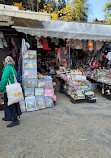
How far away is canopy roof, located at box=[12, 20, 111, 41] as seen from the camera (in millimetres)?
5034

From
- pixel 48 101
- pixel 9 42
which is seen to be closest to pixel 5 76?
pixel 48 101

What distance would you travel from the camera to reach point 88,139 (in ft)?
9.28

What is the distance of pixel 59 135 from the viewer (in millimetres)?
2971

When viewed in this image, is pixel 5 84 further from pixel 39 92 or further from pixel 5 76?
pixel 39 92

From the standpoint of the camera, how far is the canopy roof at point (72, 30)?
198 inches

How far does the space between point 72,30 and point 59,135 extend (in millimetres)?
4376

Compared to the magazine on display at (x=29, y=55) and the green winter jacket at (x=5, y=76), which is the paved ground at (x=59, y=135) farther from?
the magazine on display at (x=29, y=55)

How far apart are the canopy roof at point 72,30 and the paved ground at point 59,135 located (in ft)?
9.61

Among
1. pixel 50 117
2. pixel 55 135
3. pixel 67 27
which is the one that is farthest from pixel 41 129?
pixel 67 27

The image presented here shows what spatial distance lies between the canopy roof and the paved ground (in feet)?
9.61

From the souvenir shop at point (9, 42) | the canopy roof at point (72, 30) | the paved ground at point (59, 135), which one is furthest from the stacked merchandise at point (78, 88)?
the souvenir shop at point (9, 42)

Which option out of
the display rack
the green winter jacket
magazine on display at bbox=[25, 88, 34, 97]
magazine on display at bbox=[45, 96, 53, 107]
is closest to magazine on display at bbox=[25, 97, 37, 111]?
magazine on display at bbox=[25, 88, 34, 97]

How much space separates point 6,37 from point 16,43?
17.3 inches

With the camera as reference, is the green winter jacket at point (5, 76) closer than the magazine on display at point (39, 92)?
Yes
